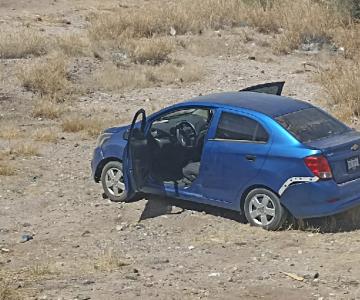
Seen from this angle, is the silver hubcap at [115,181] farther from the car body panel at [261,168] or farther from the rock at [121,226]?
the rock at [121,226]

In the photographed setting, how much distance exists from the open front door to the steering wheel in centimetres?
45

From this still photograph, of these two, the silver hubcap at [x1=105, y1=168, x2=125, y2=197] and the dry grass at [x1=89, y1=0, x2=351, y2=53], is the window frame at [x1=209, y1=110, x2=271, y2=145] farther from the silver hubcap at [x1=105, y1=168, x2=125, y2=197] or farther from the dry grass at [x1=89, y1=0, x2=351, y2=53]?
the dry grass at [x1=89, y1=0, x2=351, y2=53]

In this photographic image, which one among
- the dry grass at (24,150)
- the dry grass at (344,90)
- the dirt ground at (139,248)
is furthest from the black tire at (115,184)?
the dry grass at (344,90)

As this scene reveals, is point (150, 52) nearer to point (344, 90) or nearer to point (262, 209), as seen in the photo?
point (344, 90)

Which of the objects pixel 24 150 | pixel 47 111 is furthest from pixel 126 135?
pixel 47 111

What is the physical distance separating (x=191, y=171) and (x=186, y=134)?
1.67 ft

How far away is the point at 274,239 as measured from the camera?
9602 mm

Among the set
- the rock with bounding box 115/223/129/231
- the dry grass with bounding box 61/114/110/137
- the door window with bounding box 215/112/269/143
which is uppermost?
the door window with bounding box 215/112/269/143

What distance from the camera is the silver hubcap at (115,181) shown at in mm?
11336

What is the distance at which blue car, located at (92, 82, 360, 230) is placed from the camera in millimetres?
9492

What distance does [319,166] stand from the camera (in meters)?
9.39

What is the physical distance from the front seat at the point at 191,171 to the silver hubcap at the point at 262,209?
0.89m

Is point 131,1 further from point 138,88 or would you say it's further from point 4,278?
point 4,278

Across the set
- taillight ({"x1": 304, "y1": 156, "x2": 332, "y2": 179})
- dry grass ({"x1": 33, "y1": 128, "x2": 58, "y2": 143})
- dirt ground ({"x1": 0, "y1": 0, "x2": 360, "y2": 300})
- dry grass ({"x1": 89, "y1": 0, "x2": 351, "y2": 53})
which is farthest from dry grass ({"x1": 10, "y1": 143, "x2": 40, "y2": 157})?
dry grass ({"x1": 89, "y1": 0, "x2": 351, "y2": 53})
